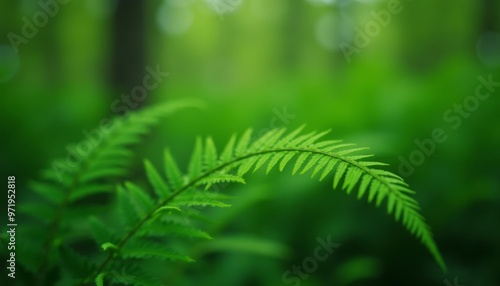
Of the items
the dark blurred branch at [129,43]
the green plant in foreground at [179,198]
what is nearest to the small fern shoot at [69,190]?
the green plant in foreground at [179,198]

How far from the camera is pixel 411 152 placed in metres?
2.65

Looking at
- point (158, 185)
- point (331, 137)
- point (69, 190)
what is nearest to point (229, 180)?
point (158, 185)

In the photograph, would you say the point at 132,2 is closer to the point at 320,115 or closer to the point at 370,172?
the point at 320,115

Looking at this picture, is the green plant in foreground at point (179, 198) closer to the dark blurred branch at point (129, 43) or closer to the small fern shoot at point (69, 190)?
the small fern shoot at point (69, 190)

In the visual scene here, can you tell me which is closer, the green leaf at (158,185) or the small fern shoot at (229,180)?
Result: the small fern shoot at (229,180)

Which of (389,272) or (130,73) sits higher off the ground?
(130,73)

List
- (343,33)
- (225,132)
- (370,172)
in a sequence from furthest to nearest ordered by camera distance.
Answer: (343,33), (225,132), (370,172)

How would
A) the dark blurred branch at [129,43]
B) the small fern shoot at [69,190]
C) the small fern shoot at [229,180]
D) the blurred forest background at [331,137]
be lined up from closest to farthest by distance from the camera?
the small fern shoot at [229,180] → the small fern shoot at [69,190] → the blurred forest background at [331,137] → the dark blurred branch at [129,43]

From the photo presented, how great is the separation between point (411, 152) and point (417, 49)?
1350cm

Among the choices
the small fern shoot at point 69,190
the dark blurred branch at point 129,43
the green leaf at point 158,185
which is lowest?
the green leaf at point 158,185

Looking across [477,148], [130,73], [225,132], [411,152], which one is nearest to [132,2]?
[130,73]

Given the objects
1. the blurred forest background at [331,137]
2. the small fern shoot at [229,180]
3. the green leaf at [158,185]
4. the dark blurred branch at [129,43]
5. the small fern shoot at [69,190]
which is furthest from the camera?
the dark blurred branch at [129,43]

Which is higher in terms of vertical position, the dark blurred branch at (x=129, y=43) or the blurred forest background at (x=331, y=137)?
the dark blurred branch at (x=129, y=43)

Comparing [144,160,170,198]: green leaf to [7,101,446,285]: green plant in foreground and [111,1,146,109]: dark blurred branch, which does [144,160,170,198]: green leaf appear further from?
[111,1,146,109]: dark blurred branch
